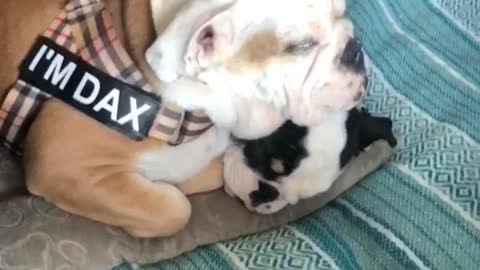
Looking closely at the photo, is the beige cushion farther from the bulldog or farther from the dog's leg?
the bulldog

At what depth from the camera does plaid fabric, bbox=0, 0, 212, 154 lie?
53.3 inches

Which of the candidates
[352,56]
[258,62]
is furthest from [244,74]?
[352,56]

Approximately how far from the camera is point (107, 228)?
1.42 m

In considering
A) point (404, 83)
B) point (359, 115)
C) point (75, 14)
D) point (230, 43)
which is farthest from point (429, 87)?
point (75, 14)

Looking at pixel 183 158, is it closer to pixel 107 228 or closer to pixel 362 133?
pixel 107 228

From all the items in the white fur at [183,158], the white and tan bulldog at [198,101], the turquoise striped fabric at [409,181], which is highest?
the white and tan bulldog at [198,101]

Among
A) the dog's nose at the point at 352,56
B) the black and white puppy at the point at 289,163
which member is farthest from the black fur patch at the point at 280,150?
the dog's nose at the point at 352,56

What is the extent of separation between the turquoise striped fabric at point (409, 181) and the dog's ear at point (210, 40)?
12.1 inches

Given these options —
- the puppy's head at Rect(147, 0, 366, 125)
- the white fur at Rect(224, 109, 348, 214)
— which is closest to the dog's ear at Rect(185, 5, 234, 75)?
the puppy's head at Rect(147, 0, 366, 125)

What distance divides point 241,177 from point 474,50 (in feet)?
1.83

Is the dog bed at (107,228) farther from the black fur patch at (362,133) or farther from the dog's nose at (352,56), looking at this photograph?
the dog's nose at (352,56)

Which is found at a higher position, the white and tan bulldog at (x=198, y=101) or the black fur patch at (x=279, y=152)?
the white and tan bulldog at (x=198, y=101)

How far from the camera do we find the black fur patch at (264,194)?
1.46m

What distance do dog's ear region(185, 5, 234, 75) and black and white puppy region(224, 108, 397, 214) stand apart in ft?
0.68
